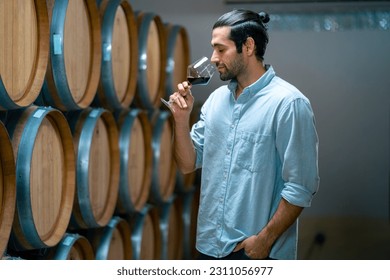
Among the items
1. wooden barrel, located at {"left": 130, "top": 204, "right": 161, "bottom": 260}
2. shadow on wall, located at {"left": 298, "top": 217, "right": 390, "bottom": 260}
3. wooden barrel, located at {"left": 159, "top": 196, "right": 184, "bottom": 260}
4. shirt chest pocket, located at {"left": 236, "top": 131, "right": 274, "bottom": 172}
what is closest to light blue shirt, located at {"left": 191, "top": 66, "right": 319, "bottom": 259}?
shirt chest pocket, located at {"left": 236, "top": 131, "right": 274, "bottom": 172}

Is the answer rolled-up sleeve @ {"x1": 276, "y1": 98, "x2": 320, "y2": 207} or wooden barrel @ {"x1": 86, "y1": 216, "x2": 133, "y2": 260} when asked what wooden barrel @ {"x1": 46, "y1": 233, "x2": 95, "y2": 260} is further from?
rolled-up sleeve @ {"x1": 276, "y1": 98, "x2": 320, "y2": 207}

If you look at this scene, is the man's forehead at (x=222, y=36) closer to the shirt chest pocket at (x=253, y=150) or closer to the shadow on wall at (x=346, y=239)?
the shirt chest pocket at (x=253, y=150)

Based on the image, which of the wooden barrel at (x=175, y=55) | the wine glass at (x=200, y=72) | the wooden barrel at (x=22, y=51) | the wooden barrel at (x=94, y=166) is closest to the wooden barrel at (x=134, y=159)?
the wooden barrel at (x=94, y=166)

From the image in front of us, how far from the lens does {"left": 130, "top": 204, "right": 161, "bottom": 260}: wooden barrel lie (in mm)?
4051

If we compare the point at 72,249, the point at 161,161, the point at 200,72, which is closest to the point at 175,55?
the point at 161,161

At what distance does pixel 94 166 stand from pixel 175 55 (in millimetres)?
938

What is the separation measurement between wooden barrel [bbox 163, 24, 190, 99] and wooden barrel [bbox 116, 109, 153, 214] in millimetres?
273

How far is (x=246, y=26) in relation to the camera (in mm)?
2533

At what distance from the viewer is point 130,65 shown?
3.79m

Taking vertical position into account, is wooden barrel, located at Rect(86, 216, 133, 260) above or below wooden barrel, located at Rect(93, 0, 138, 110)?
below

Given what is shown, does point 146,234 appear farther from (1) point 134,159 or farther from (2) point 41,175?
(2) point 41,175

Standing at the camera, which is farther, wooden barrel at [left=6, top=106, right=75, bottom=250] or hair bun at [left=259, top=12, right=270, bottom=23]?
wooden barrel at [left=6, top=106, right=75, bottom=250]

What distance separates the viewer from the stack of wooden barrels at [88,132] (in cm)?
282
